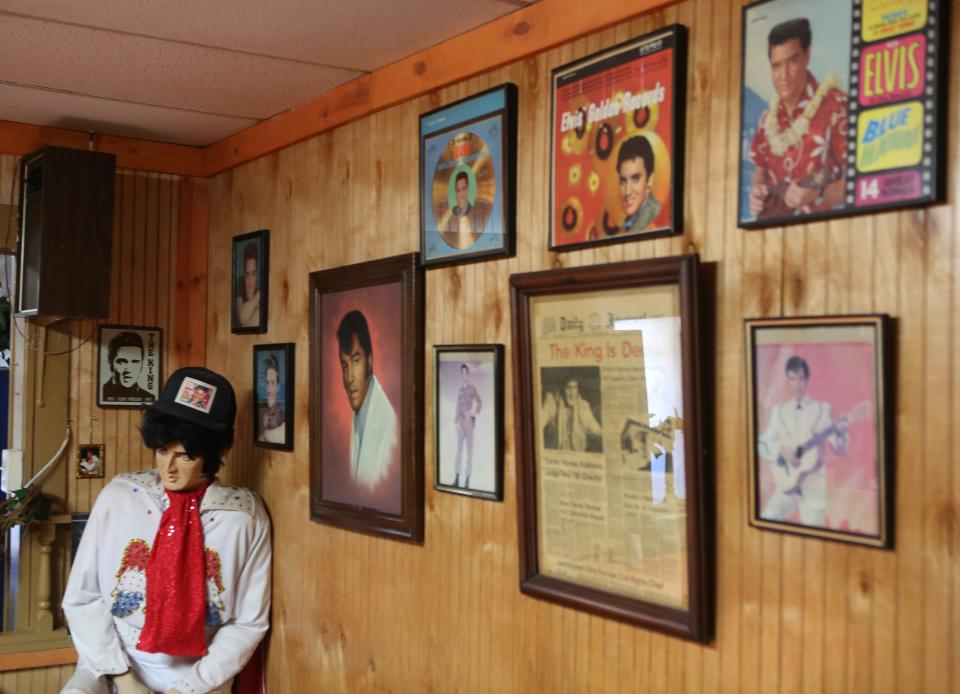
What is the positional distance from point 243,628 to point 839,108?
2749mm

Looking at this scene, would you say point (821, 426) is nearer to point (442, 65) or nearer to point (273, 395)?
point (442, 65)

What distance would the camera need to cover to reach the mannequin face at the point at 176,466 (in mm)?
3604

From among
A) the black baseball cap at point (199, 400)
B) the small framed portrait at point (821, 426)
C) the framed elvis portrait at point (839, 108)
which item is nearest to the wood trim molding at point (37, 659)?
the black baseball cap at point (199, 400)

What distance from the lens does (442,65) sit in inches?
117

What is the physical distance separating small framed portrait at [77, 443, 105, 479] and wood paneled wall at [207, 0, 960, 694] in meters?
0.66

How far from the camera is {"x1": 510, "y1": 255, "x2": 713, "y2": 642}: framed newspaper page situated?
214cm

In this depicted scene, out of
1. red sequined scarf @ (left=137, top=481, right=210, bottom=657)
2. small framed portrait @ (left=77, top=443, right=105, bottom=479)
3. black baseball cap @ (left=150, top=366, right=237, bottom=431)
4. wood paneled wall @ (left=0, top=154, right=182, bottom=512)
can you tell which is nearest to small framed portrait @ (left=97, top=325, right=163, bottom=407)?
wood paneled wall @ (left=0, top=154, right=182, bottom=512)

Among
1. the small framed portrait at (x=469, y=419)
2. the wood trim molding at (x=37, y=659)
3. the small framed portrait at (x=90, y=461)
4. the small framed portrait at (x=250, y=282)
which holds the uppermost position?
the small framed portrait at (x=250, y=282)

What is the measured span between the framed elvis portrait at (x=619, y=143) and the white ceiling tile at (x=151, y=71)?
1.10 meters

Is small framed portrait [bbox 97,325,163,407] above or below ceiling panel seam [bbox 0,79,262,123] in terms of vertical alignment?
below

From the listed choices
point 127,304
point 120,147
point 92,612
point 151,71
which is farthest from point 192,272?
point 92,612

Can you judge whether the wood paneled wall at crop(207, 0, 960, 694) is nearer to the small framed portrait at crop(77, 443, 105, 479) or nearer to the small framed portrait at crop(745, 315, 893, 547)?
the small framed portrait at crop(745, 315, 893, 547)

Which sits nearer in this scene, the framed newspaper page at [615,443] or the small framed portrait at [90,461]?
the framed newspaper page at [615,443]

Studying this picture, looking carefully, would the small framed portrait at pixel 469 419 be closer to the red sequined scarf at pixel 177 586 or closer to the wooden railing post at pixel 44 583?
the red sequined scarf at pixel 177 586
